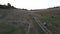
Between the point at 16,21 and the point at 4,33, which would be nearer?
the point at 4,33

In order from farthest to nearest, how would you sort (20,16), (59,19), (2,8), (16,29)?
(2,8), (20,16), (59,19), (16,29)

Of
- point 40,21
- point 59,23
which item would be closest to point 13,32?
point 40,21

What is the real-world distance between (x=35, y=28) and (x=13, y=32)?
2577 millimetres

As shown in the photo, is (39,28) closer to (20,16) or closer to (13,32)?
(13,32)

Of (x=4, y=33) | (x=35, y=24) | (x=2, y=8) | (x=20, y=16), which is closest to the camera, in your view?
(x=4, y=33)

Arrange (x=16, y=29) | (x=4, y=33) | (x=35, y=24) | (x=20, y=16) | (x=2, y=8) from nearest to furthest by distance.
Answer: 1. (x=4, y=33)
2. (x=16, y=29)
3. (x=35, y=24)
4. (x=20, y=16)
5. (x=2, y=8)

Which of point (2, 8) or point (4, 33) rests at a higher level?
point (2, 8)

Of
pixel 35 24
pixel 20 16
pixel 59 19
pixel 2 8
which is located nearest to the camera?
pixel 35 24

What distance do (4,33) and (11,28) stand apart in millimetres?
1387

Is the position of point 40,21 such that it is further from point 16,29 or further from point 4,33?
point 4,33

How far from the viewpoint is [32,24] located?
1870 centimetres

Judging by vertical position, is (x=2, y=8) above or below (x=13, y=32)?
above

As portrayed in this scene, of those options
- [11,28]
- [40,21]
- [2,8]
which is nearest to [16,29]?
[11,28]

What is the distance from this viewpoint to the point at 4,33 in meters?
16.0
